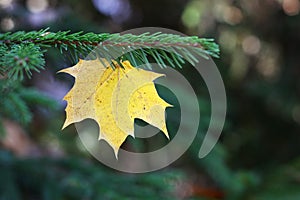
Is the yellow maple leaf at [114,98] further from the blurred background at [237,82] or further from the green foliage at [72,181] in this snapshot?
the blurred background at [237,82]

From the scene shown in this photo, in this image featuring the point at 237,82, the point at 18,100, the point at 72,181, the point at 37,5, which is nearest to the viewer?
the point at 18,100

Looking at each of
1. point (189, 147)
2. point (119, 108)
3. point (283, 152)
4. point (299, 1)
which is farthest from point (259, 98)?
point (119, 108)

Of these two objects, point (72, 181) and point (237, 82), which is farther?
point (237, 82)

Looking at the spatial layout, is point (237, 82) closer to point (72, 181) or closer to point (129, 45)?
point (72, 181)

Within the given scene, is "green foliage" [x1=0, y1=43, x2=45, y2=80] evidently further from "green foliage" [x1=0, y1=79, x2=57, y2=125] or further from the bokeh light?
the bokeh light

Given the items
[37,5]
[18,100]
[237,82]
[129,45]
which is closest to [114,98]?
[129,45]

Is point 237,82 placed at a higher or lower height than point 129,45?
lower

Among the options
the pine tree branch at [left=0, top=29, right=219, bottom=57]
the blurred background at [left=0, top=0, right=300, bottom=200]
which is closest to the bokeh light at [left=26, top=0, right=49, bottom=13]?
the blurred background at [left=0, top=0, right=300, bottom=200]

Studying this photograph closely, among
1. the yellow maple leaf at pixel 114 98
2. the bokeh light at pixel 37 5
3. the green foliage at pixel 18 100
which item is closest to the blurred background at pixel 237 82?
the bokeh light at pixel 37 5
